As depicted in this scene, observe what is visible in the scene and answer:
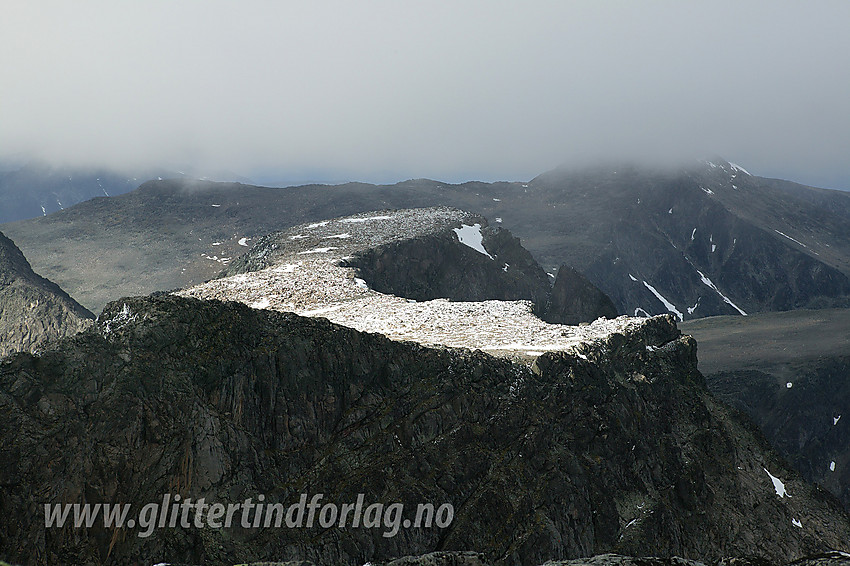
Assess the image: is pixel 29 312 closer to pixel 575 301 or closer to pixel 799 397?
pixel 575 301

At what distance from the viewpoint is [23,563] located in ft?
58.5

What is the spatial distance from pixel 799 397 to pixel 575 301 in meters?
71.7

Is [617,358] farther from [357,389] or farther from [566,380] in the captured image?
[357,389]

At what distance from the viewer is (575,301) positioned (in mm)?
100562

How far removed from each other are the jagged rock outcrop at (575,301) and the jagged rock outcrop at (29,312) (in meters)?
60.2

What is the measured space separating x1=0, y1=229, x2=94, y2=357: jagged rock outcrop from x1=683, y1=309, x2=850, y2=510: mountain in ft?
394

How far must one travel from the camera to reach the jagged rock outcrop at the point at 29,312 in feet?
215

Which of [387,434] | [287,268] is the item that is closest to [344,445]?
[387,434]

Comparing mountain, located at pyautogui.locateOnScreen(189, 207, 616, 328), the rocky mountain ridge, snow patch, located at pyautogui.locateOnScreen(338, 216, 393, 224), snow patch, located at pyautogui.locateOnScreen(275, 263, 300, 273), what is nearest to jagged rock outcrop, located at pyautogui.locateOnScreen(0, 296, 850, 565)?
the rocky mountain ridge

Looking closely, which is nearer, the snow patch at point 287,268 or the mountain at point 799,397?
the snow patch at point 287,268

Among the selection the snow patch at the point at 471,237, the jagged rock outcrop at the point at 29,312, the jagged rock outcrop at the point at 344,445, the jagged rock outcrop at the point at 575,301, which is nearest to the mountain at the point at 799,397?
the jagged rock outcrop at the point at 575,301

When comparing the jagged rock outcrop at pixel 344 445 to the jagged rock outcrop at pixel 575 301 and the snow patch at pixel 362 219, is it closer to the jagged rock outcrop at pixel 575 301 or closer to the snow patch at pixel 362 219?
the jagged rock outcrop at pixel 575 301

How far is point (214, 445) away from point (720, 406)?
4635 centimetres

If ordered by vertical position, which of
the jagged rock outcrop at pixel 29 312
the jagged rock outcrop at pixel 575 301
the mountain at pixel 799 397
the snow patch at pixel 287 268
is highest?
the snow patch at pixel 287 268
